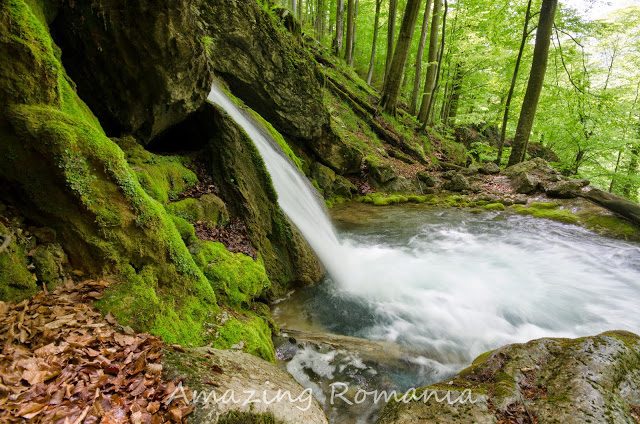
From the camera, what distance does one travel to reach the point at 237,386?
249cm

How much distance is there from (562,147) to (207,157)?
21.7 metres

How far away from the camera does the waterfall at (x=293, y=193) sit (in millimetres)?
7211

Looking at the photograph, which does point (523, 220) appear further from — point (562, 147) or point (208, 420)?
point (562, 147)

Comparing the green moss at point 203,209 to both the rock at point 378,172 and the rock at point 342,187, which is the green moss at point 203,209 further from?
the rock at point 378,172

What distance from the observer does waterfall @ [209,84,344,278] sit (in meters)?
7.21

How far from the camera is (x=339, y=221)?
10391 millimetres

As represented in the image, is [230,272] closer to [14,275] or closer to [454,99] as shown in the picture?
[14,275]

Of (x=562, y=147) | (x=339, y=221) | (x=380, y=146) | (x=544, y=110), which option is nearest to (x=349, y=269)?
(x=339, y=221)

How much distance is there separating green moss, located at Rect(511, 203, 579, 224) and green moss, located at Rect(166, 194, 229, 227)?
33.8ft


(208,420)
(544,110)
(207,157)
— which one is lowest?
(208,420)

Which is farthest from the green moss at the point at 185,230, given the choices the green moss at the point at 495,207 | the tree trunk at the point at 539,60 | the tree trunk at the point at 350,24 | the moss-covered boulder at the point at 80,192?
the tree trunk at the point at 350,24

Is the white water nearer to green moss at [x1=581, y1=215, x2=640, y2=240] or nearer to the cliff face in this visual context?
green moss at [x1=581, y1=215, x2=640, y2=240]

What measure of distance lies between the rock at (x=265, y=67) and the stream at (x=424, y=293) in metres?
1.59

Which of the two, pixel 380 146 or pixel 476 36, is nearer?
pixel 380 146
